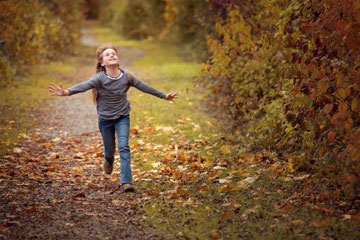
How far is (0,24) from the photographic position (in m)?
16.5

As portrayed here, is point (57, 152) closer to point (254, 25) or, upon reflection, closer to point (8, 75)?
point (254, 25)

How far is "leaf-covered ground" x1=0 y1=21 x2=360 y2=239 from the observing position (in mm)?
5332

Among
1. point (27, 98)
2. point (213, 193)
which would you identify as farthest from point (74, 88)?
point (27, 98)

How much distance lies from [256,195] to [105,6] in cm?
6574

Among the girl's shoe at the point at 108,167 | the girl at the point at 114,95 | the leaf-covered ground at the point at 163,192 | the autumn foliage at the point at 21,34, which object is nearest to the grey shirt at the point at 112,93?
the girl at the point at 114,95

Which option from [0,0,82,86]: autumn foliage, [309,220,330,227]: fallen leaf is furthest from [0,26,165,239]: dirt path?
[0,0,82,86]: autumn foliage

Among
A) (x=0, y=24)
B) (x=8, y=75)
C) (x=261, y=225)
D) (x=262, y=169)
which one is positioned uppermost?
(x=0, y=24)

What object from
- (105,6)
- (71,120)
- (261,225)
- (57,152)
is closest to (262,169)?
(261,225)

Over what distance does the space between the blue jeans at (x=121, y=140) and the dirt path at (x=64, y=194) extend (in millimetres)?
281

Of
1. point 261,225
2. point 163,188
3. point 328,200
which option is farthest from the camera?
point 163,188

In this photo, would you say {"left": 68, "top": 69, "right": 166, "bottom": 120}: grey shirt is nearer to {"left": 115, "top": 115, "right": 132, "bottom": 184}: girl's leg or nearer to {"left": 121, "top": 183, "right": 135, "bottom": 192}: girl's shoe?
{"left": 115, "top": 115, "right": 132, "bottom": 184}: girl's leg

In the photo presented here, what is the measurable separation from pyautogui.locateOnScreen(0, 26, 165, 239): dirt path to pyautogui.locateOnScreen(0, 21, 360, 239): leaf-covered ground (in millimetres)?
11

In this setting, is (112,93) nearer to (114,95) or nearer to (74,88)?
(114,95)

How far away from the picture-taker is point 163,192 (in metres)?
6.70
